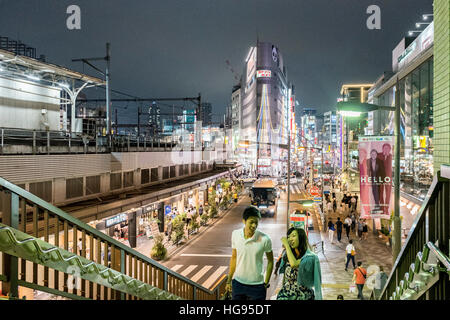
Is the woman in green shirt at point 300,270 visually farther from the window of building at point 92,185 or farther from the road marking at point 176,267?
the window of building at point 92,185

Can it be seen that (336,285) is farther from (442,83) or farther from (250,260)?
(250,260)

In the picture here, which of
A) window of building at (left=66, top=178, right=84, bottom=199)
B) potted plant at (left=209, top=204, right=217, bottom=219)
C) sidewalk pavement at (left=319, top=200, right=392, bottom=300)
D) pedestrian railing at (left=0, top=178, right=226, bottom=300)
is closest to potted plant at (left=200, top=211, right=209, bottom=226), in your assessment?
potted plant at (left=209, top=204, right=217, bottom=219)

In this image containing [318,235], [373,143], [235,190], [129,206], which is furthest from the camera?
[235,190]

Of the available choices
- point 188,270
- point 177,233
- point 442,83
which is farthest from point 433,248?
point 177,233

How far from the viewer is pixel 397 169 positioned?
9.41m

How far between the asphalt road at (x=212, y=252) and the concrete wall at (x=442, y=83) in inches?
374

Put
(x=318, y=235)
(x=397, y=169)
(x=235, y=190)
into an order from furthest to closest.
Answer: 1. (x=235, y=190)
2. (x=318, y=235)
3. (x=397, y=169)

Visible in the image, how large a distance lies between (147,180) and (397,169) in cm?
2065

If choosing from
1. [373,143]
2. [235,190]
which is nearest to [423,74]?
[373,143]

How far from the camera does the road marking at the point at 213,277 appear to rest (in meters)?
16.6

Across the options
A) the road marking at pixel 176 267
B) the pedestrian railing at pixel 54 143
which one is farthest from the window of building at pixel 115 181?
the road marking at pixel 176 267

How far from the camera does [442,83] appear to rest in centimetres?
716

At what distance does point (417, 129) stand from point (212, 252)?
44.9 feet
